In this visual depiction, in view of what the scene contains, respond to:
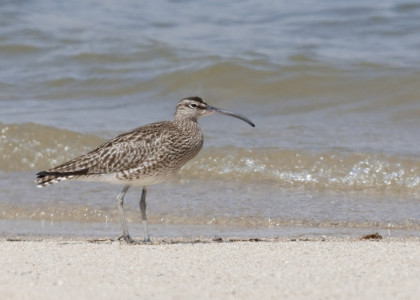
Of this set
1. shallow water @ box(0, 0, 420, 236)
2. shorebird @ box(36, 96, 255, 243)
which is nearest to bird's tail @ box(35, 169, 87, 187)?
shorebird @ box(36, 96, 255, 243)

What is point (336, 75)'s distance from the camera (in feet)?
53.7

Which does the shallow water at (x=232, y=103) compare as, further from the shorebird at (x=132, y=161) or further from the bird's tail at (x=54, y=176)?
the bird's tail at (x=54, y=176)

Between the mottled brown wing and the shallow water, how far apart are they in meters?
1.03

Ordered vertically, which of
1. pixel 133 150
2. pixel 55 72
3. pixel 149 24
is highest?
pixel 149 24

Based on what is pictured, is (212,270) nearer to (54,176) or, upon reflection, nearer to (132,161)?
(132,161)

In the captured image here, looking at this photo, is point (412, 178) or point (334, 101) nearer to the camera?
point (412, 178)

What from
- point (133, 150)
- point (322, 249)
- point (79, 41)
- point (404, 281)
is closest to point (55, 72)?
point (79, 41)

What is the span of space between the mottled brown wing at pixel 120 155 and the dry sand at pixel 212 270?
29.2 inches

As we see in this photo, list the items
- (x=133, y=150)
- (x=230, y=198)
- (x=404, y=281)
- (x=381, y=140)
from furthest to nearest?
(x=381, y=140)
(x=230, y=198)
(x=133, y=150)
(x=404, y=281)

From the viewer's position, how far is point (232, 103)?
1574 centimetres

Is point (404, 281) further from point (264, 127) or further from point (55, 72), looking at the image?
point (55, 72)

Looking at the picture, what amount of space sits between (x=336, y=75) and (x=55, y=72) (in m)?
4.93

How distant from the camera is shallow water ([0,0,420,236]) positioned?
10.5 m

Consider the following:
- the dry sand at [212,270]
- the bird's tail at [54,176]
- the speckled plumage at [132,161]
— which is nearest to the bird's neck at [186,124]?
the speckled plumage at [132,161]
